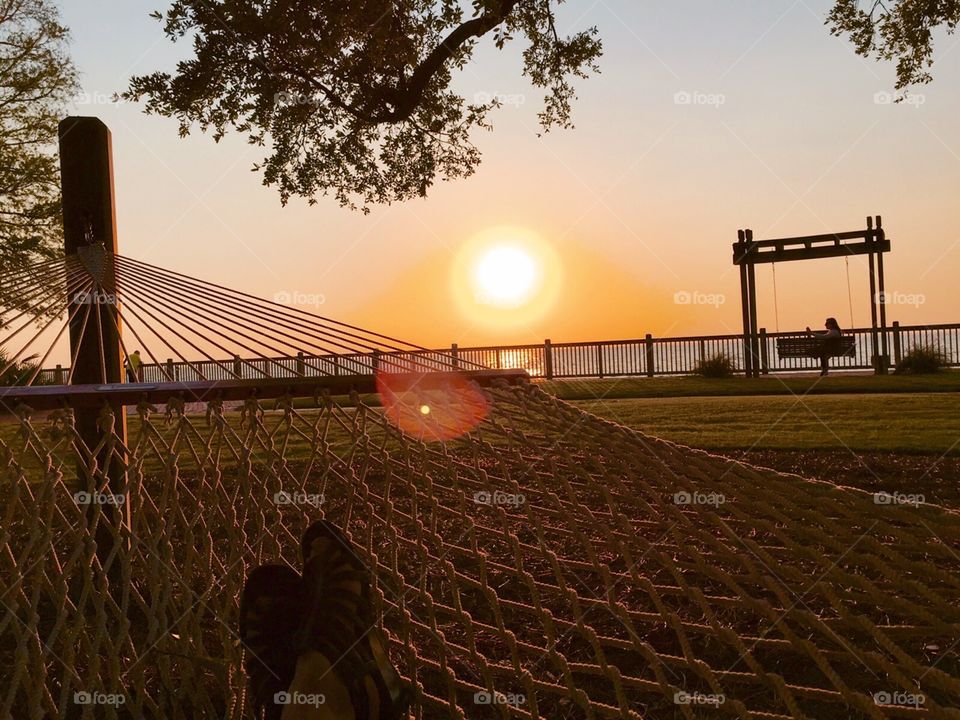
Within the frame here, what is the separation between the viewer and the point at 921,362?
1373 centimetres

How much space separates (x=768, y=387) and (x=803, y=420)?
4.05m

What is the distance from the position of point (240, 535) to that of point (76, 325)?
135 cm

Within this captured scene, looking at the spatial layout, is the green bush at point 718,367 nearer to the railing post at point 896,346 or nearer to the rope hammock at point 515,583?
the railing post at point 896,346

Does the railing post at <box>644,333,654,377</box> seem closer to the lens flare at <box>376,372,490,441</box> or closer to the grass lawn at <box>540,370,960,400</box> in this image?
the grass lawn at <box>540,370,960,400</box>

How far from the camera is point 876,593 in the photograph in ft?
4.12

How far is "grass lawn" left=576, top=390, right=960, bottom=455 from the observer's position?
6246 mm

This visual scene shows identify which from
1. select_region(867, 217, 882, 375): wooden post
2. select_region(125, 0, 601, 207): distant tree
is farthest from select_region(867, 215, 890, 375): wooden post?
select_region(125, 0, 601, 207): distant tree
